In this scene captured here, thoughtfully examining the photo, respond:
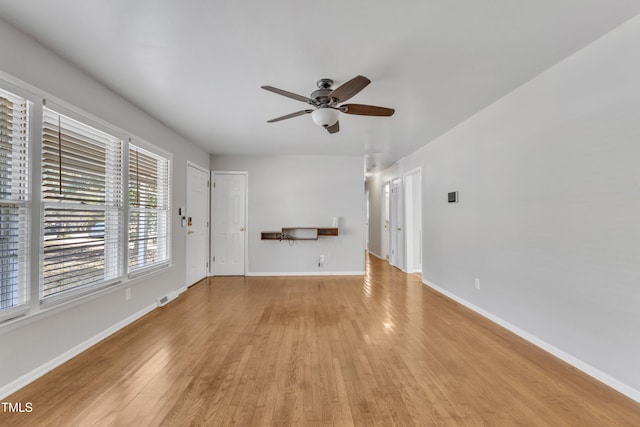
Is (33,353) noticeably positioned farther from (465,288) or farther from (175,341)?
(465,288)

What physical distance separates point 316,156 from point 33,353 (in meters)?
4.82

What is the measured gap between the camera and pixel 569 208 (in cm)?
235

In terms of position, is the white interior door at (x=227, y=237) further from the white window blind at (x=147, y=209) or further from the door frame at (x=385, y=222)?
the door frame at (x=385, y=222)

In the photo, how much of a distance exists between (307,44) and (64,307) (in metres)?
2.87

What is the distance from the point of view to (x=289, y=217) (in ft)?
19.1

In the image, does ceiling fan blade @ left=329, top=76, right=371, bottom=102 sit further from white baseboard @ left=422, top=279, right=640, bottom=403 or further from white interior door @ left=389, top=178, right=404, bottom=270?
white interior door @ left=389, top=178, right=404, bottom=270

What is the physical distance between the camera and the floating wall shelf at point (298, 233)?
18.6 ft

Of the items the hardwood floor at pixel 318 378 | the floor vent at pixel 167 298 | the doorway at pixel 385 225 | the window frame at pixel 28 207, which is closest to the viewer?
the hardwood floor at pixel 318 378

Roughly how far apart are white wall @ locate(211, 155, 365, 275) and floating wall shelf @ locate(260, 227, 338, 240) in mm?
114

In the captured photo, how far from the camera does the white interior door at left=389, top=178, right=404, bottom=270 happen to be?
6301mm

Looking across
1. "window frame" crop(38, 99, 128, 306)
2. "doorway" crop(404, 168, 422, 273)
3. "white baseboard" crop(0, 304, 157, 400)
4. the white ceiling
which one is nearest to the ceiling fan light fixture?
the white ceiling

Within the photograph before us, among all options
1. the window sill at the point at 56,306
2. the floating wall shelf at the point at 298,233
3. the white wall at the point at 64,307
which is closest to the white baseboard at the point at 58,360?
the white wall at the point at 64,307

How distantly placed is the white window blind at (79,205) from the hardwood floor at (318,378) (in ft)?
2.30

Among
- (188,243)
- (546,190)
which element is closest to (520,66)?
(546,190)
